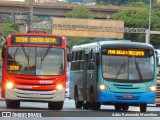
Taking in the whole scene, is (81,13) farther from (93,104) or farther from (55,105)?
(55,105)

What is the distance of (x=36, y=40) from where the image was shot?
2716cm

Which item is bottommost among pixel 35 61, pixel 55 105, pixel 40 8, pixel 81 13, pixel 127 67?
pixel 81 13

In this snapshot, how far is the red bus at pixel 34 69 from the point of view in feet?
86.3

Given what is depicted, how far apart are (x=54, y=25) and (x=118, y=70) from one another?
50178 millimetres

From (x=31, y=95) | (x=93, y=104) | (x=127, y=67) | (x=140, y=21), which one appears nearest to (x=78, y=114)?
(x=31, y=95)

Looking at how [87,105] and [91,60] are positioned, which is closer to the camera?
[91,60]

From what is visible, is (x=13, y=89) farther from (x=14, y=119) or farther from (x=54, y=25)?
(x=54, y=25)

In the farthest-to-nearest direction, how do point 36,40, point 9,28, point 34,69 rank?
1. point 9,28
2. point 36,40
3. point 34,69

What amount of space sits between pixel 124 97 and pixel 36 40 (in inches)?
161

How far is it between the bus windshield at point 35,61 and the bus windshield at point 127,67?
2.00 meters

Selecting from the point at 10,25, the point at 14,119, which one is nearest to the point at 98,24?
the point at 10,25

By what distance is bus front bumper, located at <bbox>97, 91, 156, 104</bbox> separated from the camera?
27203 millimetres

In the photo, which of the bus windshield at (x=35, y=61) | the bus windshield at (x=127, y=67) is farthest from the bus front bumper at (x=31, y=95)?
the bus windshield at (x=127, y=67)

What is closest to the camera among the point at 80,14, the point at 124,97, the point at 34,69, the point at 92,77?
the point at 34,69
